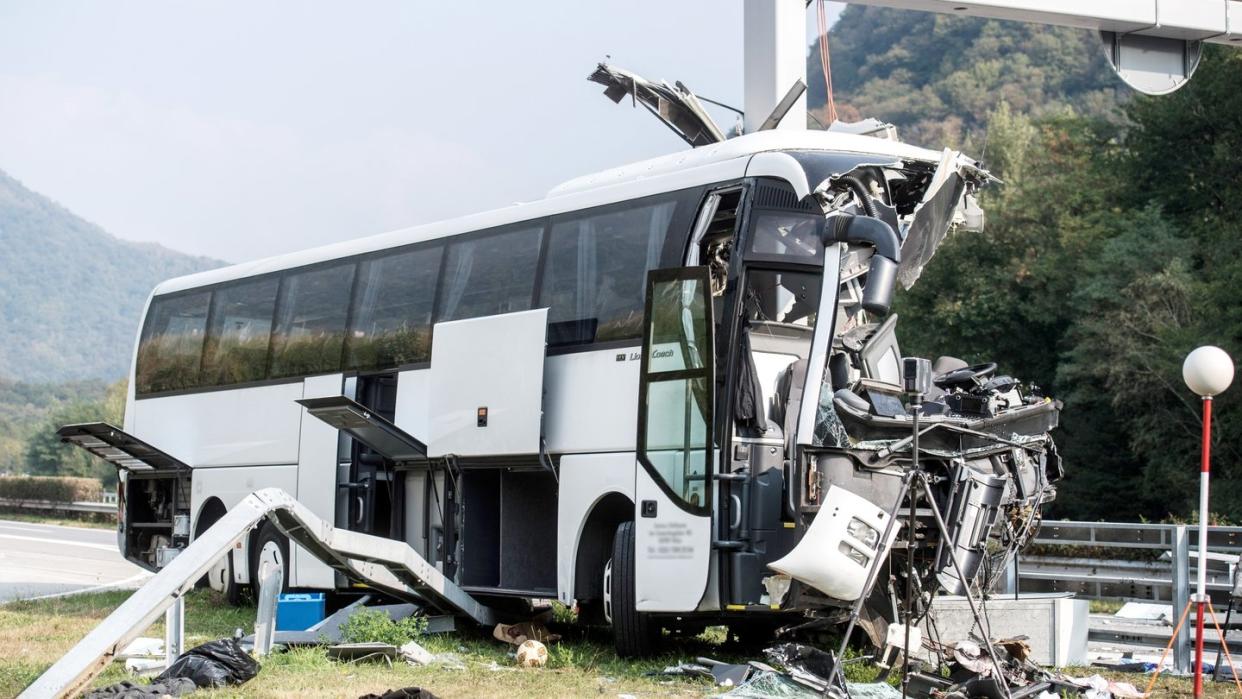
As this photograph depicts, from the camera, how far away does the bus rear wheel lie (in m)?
10.9

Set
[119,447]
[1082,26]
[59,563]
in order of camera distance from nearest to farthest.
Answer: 1. [1082,26]
2. [119,447]
3. [59,563]

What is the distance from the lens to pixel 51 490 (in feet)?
153

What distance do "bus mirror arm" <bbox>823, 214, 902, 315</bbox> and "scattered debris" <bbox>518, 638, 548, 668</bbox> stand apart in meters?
3.85

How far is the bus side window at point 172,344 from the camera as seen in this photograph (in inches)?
687

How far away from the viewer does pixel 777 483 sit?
10055 mm

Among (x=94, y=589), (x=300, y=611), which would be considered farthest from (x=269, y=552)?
(x=94, y=589)

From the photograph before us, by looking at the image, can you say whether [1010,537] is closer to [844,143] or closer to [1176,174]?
[844,143]

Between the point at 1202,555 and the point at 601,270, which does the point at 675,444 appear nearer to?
the point at 601,270

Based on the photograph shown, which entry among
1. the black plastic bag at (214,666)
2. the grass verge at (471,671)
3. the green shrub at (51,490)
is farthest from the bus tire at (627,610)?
the green shrub at (51,490)

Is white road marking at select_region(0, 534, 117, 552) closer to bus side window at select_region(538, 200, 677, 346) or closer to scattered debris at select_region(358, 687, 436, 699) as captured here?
bus side window at select_region(538, 200, 677, 346)

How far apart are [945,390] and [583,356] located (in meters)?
2.90

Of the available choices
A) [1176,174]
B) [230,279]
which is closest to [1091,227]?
[1176,174]

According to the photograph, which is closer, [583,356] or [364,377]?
[583,356]

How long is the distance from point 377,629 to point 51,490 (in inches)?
1540
